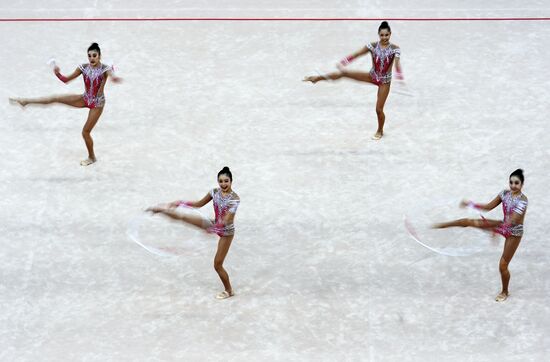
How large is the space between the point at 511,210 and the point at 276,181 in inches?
129

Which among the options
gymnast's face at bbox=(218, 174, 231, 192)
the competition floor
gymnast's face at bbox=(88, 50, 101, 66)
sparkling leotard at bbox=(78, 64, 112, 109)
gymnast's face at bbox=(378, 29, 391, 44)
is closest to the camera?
gymnast's face at bbox=(218, 174, 231, 192)

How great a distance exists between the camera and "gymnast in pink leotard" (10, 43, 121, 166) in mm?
12242

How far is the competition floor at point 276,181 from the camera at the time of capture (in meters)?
10.3

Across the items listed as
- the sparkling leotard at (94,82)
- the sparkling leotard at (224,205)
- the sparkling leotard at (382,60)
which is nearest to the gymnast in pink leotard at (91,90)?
the sparkling leotard at (94,82)

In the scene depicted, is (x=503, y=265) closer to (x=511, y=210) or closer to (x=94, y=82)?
(x=511, y=210)

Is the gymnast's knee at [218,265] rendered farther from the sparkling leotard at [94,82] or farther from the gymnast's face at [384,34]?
the gymnast's face at [384,34]

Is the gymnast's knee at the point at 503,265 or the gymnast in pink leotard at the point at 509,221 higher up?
the gymnast in pink leotard at the point at 509,221

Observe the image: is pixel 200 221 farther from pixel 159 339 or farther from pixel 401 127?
pixel 401 127

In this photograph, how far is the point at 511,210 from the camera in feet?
33.3

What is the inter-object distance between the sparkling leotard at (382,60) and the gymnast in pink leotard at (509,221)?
9.13 feet

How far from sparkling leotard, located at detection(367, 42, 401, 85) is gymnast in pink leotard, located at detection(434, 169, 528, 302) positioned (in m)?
2.78

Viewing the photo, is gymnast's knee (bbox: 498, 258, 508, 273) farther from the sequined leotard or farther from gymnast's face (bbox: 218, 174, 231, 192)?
gymnast's face (bbox: 218, 174, 231, 192)

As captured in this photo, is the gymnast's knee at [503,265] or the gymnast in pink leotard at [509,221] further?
the gymnast's knee at [503,265]

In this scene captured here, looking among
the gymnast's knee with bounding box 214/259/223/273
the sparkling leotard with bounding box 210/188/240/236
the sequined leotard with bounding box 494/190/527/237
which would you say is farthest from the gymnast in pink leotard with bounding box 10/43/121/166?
the sequined leotard with bounding box 494/190/527/237
